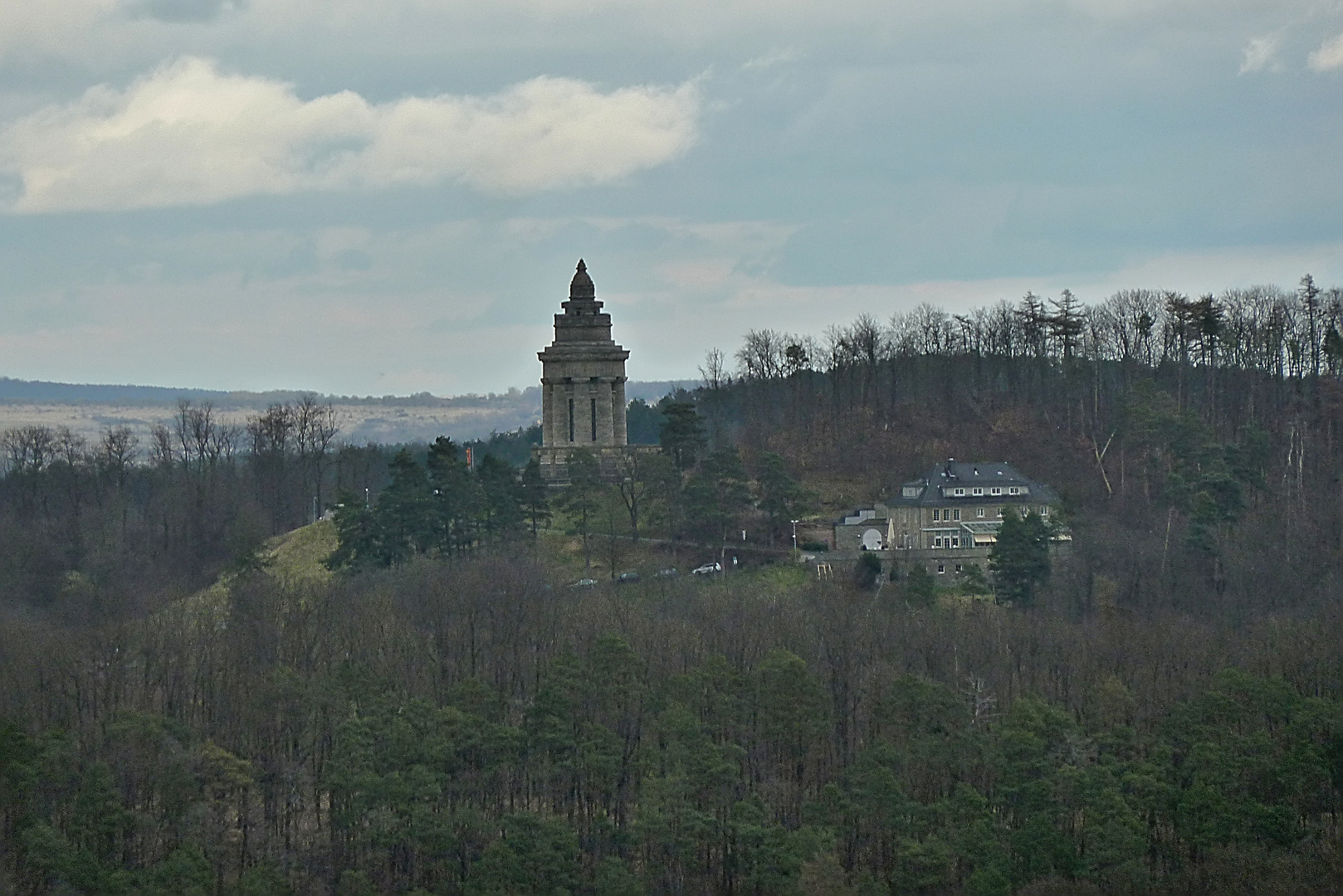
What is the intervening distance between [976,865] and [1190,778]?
6319 millimetres

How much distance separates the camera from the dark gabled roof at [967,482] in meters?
79.4

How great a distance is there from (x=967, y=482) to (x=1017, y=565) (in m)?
8.93

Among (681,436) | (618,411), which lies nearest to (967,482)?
(681,436)

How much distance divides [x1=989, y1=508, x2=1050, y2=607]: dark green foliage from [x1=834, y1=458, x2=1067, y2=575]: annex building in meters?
3.56

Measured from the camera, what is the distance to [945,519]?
78938 mm

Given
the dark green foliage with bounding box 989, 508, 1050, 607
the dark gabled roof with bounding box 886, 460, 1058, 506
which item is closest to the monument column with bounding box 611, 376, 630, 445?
the dark gabled roof with bounding box 886, 460, 1058, 506

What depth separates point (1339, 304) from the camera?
9919 cm

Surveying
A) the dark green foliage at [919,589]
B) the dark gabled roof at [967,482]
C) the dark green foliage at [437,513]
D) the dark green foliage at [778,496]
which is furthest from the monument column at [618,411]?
the dark green foliage at [919,589]

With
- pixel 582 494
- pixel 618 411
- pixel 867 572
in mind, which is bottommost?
pixel 867 572

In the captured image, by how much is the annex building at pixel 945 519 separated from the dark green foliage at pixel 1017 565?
356cm

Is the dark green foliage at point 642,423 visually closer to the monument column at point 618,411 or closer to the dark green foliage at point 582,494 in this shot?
the monument column at point 618,411

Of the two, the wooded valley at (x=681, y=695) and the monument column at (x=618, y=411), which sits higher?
the monument column at (x=618, y=411)

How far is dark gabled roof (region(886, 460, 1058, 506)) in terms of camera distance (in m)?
79.4

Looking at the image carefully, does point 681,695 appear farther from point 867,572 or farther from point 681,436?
point 681,436
